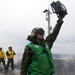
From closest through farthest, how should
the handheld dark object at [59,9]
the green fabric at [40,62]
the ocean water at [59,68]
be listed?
the green fabric at [40,62] → the handheld dark object at [59,9] → the ocean water at [59,68]

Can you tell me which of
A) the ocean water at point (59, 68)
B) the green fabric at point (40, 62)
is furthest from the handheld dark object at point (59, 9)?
the ocean water at point (59, 68)

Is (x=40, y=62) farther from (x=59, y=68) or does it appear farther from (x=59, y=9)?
(x=59, y=68)

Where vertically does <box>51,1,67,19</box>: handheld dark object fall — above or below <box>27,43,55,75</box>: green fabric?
above

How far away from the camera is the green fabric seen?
549 cm

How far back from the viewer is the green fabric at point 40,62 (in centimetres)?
549

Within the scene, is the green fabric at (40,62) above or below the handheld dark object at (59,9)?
below

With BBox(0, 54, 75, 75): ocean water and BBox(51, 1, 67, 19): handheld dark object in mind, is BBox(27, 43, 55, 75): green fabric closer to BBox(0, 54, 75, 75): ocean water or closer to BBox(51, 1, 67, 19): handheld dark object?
BBox(51, 1, 67, 19): handheld dark object

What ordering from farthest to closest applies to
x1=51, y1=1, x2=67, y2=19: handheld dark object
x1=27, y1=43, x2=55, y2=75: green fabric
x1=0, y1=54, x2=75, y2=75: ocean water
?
1. x1=0, y1=54, x2=75, y2=75: ocean water
2. x1=51, y1=1, x2=67, y2=19: handheld dark object
3. x1=27, y1=43, x2=55, y2=75: green fabric

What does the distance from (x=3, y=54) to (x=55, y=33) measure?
16.7 m

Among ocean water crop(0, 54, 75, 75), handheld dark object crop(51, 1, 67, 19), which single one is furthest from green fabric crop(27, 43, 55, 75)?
ocean water crop(0, 54, 75, 75)

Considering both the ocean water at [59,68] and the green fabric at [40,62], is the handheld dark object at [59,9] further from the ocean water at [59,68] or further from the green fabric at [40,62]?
the ocean water at [59,68]

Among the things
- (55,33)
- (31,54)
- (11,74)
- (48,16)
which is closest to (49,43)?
(55,33)

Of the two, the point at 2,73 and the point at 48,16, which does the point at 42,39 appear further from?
the point at 48,16

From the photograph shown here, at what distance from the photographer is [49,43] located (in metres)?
6.13
